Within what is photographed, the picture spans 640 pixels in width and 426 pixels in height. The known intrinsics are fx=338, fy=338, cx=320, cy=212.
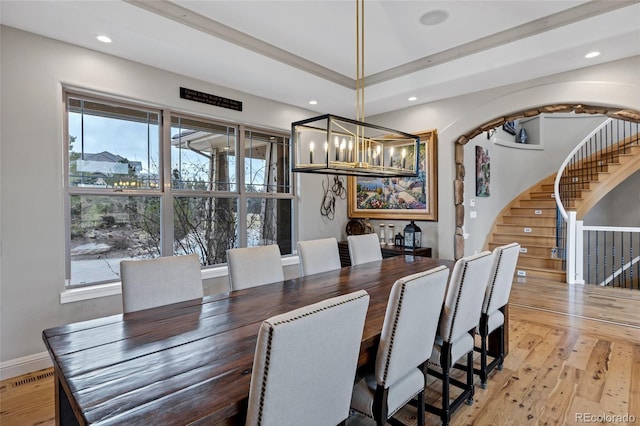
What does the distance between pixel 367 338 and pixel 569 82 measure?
347 cm

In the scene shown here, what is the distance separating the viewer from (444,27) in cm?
304

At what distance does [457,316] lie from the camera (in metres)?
1.93

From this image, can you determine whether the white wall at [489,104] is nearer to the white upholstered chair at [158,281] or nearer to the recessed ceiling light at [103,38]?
the white upholstered chair at [158,281]

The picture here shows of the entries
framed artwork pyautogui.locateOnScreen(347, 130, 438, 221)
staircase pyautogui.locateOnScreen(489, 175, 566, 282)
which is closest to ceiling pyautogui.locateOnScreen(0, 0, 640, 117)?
framed artwork pyautogui.locateOnScreen(347, 130, 438, 221)

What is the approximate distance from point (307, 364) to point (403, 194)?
153 inches

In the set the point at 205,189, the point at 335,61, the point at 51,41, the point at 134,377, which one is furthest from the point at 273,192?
the point at 134,377

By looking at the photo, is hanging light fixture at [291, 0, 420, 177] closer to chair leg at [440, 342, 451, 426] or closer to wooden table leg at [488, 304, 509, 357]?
chair leg at [440, 342, 451, 426]

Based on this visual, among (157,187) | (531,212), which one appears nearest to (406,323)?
(157,187)

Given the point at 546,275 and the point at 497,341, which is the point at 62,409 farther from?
the point at 546,275

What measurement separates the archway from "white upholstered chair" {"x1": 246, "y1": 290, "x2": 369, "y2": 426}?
346 centimetres

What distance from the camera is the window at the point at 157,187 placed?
302 centimetres

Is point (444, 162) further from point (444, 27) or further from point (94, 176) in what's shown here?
point (94, 176)

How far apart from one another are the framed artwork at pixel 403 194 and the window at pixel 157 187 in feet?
4.58

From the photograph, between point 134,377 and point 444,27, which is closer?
point 134,377
